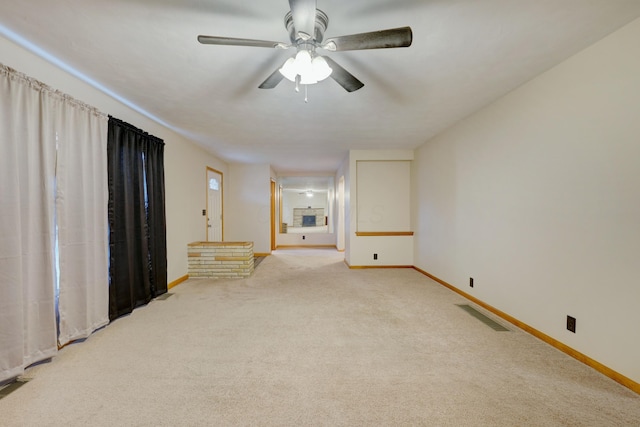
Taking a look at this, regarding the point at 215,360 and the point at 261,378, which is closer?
the point at 261,378

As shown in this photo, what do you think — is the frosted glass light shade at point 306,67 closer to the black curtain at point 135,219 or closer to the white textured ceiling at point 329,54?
the white textured ceiling at point 329,54

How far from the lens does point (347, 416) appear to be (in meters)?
1.40

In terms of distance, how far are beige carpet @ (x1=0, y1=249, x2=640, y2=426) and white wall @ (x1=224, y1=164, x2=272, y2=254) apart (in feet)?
12.7

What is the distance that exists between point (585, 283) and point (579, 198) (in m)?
0.67

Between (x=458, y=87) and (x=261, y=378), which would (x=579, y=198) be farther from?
(x=261, y=378)

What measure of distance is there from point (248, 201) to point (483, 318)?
5.73 m

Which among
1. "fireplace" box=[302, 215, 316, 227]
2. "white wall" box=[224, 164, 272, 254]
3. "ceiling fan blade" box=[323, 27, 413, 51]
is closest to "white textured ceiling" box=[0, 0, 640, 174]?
"ceiling fan blade" box=[323, 27, 413, 51]

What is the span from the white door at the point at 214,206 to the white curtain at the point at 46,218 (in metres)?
2.99

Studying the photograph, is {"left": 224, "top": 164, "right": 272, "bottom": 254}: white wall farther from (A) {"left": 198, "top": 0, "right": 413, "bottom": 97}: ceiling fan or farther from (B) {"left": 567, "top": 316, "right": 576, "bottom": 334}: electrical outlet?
(B) {"left": 567, "top": 316, "right": 576, "bottom": 334}: electrical outlet

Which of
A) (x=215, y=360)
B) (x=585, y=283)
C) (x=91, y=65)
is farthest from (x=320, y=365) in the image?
(x=91, y=65)

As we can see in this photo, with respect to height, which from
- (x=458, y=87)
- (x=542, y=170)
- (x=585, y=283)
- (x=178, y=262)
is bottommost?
(x=178, y=262)

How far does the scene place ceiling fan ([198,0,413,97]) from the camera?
1.30 m

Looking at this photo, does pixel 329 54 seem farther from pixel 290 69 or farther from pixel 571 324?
pixel 571 324

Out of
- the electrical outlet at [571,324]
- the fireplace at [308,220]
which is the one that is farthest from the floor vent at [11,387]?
the fireplace at [308,220]
